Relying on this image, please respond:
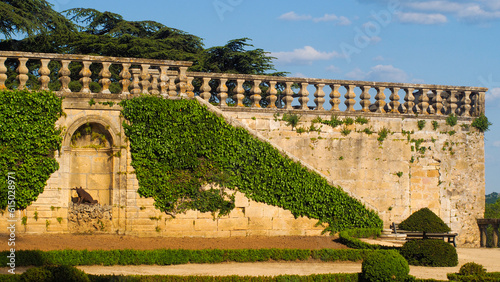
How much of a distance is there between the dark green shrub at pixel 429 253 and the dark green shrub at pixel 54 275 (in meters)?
8.60

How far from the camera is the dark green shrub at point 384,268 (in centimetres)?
1403

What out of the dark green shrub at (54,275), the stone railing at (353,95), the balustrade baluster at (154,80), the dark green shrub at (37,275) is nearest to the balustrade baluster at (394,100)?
the stone railing at (353,95)

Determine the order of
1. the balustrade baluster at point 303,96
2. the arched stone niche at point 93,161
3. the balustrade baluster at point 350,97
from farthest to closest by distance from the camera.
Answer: the balustrade baluster at point 350,97
the balustrade baluster at point 303,96
the arched stone niche at point 93,161

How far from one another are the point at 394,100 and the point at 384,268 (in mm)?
9077

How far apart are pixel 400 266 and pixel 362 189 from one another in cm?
684

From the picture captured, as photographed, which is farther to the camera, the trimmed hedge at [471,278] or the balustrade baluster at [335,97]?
the balustrade baluster at [335,97]

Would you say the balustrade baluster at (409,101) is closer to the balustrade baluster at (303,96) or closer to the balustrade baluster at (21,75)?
the balustrade baluster at (303,96)

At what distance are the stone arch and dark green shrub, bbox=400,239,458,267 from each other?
8.14m

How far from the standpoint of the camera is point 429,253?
16.9 meters

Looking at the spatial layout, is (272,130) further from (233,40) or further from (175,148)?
(233,40)

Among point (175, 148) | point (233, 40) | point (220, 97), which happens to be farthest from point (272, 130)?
point (233, 40)

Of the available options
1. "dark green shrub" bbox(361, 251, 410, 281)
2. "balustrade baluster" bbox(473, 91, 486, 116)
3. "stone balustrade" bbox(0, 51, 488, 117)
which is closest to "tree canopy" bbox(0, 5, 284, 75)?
"stone balustrade" bbox(0, 51, 488, 117)

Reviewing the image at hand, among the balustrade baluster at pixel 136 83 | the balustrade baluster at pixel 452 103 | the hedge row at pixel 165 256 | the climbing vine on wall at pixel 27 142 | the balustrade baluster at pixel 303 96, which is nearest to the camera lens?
the hedge row at pixel 165 256

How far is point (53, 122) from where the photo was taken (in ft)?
58.0
